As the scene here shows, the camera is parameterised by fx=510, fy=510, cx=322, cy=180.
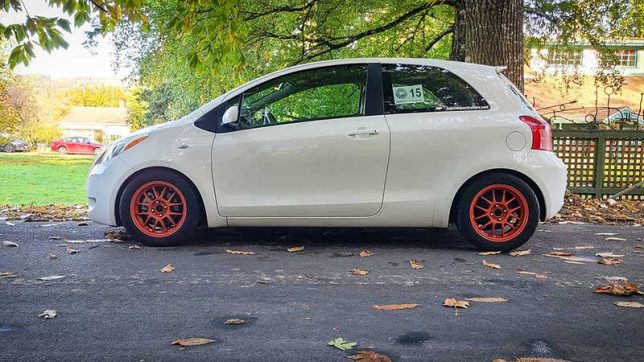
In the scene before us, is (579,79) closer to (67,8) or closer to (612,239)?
(612,239)

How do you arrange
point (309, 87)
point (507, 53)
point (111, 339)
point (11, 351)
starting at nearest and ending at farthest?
point (11, 351)
point (111, 339)
point (309, 87)
point (507, 53)

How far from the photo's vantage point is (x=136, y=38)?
11.6 meters

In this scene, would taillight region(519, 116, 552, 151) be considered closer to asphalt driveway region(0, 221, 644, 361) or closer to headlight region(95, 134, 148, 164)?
asphalt driveway region(0, 221, 644, 361)

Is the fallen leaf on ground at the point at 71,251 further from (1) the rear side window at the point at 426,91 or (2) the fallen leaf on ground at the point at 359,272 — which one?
(1) the rear side window at the point at 426,91

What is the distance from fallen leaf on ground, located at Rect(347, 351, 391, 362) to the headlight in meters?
3.22

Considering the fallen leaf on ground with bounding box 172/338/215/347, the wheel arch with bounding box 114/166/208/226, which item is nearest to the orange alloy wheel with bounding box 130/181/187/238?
the wheel arch with bounding box 114/166/208/226

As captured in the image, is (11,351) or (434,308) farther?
(434,308)

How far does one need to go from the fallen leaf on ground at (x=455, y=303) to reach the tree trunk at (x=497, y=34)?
4916 millimetres

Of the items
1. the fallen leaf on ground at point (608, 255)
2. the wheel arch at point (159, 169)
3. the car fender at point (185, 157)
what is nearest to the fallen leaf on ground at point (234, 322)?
the car fender at point (185, 157)

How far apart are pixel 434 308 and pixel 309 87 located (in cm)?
274

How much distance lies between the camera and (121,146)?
4820 millimetres

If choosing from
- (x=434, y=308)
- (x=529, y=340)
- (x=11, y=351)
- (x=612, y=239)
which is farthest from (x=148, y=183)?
(x=612, y=239)

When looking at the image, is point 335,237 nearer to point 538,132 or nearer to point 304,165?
point 304,165

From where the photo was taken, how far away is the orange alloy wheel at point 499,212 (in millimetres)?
4648
